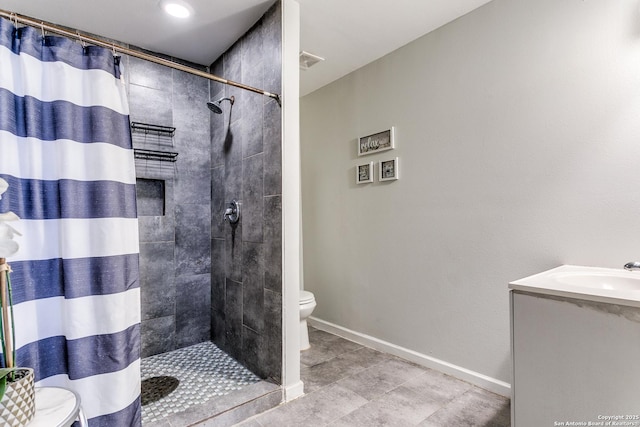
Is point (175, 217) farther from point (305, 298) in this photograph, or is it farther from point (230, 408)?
point (230, 408)

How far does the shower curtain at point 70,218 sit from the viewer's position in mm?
1183

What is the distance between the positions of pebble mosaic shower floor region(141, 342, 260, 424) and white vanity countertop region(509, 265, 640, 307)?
1675 millimetres

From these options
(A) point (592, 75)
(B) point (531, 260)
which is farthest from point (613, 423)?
(A) point (592, 75)

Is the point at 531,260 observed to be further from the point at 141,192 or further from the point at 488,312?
the point at 141,192

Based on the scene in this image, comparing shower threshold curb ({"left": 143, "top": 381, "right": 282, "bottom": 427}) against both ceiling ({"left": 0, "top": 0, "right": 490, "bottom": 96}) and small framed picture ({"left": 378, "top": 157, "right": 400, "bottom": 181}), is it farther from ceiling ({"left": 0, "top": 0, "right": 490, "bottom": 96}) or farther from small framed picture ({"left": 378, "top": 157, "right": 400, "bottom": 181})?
ceiling ({"left": 0, "top": 0, "right": 490, "bottom": 96})

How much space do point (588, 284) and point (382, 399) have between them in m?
1.22

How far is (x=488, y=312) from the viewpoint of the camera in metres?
1.94

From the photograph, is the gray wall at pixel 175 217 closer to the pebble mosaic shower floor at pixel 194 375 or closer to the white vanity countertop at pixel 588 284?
the pebble mosaic shower floor at pixel 194 375

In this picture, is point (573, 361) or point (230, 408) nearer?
point (573, 361)

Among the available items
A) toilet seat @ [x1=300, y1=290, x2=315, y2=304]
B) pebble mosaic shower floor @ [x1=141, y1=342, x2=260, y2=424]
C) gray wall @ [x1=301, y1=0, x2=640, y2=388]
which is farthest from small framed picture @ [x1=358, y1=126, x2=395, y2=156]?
pebble mosaic shower floor @ [x1=141, y1=342, x2=260, y2=424]

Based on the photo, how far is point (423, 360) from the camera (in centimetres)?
225

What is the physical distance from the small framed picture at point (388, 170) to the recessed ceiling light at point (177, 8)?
1678mm

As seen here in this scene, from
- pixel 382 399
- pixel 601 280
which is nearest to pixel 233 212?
pixel 382 399

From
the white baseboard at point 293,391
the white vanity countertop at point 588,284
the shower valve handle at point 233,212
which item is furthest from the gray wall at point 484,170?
the shower valve handle at point 233,212
